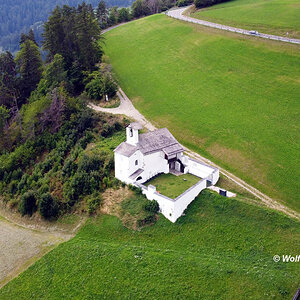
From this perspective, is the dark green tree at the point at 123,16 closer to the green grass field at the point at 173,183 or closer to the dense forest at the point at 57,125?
the dense forest at the point at 57,125

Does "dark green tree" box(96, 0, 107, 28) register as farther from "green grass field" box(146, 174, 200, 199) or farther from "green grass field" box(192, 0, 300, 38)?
"green grass field" box(146, 174, 200, 199)

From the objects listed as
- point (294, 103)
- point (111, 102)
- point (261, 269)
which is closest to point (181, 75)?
point (111, 102)

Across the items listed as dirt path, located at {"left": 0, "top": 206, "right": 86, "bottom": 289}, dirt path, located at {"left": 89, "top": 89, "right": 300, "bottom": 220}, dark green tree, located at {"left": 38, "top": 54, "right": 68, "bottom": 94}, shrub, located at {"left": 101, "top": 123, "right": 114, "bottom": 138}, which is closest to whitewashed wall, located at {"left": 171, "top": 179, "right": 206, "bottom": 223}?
dirt path, located at {"left": 89, "top": 89, "right": 300, "bottom": 220}

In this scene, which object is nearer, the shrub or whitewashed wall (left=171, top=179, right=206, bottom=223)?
whitewashed wall (left=171, top=179, right=206, bottom=223)

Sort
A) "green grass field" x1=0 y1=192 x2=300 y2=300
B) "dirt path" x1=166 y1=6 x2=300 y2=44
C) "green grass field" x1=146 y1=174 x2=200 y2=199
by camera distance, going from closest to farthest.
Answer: "green grass field" x1=0 y1=192 x2=300 y2=300 < "green grass field" x1=146 y1=174 x2=200 y2=199 < "dirt path" x1=166 y1=6 x2=300 y2=44

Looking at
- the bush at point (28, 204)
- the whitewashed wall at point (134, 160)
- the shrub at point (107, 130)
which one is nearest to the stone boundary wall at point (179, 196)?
the whitewashed wall at point (134, 160)

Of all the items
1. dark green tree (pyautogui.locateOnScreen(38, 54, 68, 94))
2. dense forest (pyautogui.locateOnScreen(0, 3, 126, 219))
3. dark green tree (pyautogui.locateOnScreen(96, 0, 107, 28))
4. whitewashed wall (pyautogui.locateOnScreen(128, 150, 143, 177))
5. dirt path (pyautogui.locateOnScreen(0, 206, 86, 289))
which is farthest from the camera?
dark green tree (pyautogui.locateOnScreen(96, 0, 107, 28))
